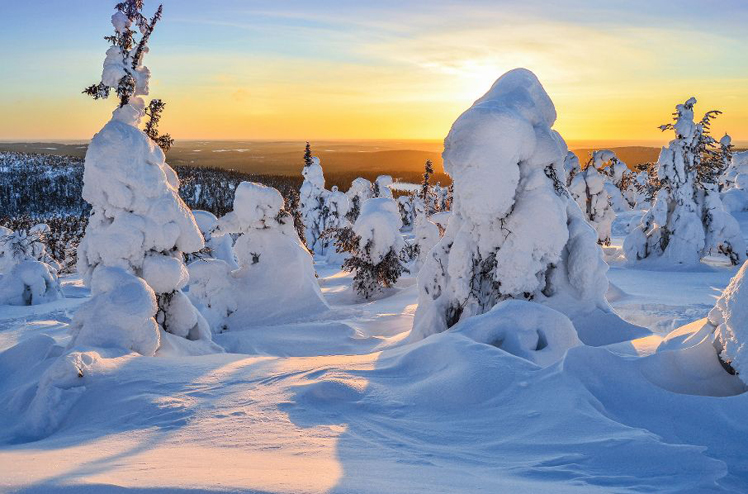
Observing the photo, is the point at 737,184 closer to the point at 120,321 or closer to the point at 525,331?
the point at 525,331

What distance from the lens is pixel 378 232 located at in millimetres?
21812

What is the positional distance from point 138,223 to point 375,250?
1209 centimetres

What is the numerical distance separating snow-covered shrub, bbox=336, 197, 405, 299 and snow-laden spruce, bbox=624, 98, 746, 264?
11.0m

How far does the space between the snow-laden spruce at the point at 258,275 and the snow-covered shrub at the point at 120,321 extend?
7376 mm

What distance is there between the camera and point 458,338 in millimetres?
6070

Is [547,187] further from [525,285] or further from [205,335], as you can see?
[205,335]

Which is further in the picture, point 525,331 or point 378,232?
point 378,232

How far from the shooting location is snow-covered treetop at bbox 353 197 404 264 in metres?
21.6

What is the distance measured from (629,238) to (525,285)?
1514 centimetres

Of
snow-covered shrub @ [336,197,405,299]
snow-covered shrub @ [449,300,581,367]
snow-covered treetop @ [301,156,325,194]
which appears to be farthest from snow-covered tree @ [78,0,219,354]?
snow-covered treetop @ [301,156,325,194]

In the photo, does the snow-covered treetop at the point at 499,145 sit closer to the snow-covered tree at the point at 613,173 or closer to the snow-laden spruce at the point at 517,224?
the snow-laden spruce at the point at 517,224

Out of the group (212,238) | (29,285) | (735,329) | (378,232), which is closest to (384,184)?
(378,232)

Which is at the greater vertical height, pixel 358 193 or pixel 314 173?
pixel 314 173

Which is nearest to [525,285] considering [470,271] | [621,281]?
[470,271]
